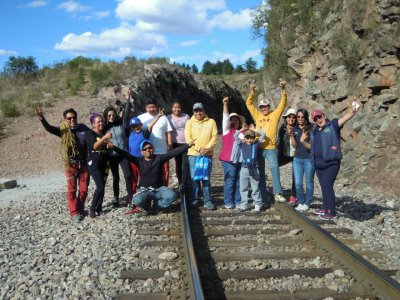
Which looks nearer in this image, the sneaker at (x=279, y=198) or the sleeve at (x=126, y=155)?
the sleeve at (x=126, y=155)

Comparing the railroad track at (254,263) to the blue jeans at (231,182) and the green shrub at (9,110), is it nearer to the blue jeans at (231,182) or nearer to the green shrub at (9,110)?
the blue jeans at (231,182)

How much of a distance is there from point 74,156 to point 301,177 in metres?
4.12

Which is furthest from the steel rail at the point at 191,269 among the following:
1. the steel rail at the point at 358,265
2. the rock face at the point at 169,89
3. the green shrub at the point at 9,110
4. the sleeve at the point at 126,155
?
the rock face at the point at 169,89

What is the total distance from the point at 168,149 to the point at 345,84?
7.26m

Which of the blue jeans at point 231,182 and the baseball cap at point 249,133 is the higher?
the baseball cap at point 249,133

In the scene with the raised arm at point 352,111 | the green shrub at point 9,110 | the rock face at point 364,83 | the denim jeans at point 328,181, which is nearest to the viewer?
the raised arm at point 352,111

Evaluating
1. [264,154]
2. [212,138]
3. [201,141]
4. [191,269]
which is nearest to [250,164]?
[264,154]

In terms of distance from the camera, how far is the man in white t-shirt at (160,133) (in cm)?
776

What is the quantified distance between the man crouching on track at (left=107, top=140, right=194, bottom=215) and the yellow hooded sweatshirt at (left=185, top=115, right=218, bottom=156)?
0.14m

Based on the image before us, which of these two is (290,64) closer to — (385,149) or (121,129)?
(385,149)

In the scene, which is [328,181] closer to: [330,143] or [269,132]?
[330,143]

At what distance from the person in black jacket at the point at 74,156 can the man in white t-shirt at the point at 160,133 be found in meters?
1.22

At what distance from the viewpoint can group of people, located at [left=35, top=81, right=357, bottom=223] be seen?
23.4 feet

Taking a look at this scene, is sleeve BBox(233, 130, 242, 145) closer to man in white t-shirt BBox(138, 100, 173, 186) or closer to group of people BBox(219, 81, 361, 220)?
group of people BBox(219, 81, 361, 220)
